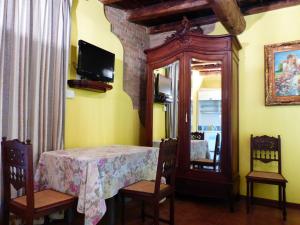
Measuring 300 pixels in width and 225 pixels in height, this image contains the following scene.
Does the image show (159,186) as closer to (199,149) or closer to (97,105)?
(199,149)

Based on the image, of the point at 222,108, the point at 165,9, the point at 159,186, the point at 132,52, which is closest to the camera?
the point at 159,186

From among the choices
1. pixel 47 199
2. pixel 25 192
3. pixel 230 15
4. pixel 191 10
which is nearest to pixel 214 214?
pixel 47 199

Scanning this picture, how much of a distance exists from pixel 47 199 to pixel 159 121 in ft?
6.30

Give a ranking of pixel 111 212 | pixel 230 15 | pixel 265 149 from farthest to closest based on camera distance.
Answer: pixel 265 149 < pixel 230 15 < pixel 111 212

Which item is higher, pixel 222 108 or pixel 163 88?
pixel 163 88

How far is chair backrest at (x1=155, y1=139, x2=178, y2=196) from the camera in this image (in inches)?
84.6

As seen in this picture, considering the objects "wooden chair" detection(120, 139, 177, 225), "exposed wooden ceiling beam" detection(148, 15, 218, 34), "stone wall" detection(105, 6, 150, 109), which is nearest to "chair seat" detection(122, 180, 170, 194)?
"wooden chair" detection(120, 139, 177, 225)

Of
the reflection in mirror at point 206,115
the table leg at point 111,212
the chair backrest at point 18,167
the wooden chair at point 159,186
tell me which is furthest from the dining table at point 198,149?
the chair backrest at point 18,167

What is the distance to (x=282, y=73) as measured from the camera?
324cm

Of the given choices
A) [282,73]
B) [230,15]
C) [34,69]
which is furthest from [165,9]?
[34,69]

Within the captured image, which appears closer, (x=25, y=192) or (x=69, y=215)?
(x=25, y=192)

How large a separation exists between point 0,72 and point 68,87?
75cm

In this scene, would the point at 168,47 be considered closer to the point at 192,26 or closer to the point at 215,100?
the point at 192,26

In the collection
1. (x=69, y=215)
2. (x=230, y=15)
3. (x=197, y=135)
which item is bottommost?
(x=69, y=215)
